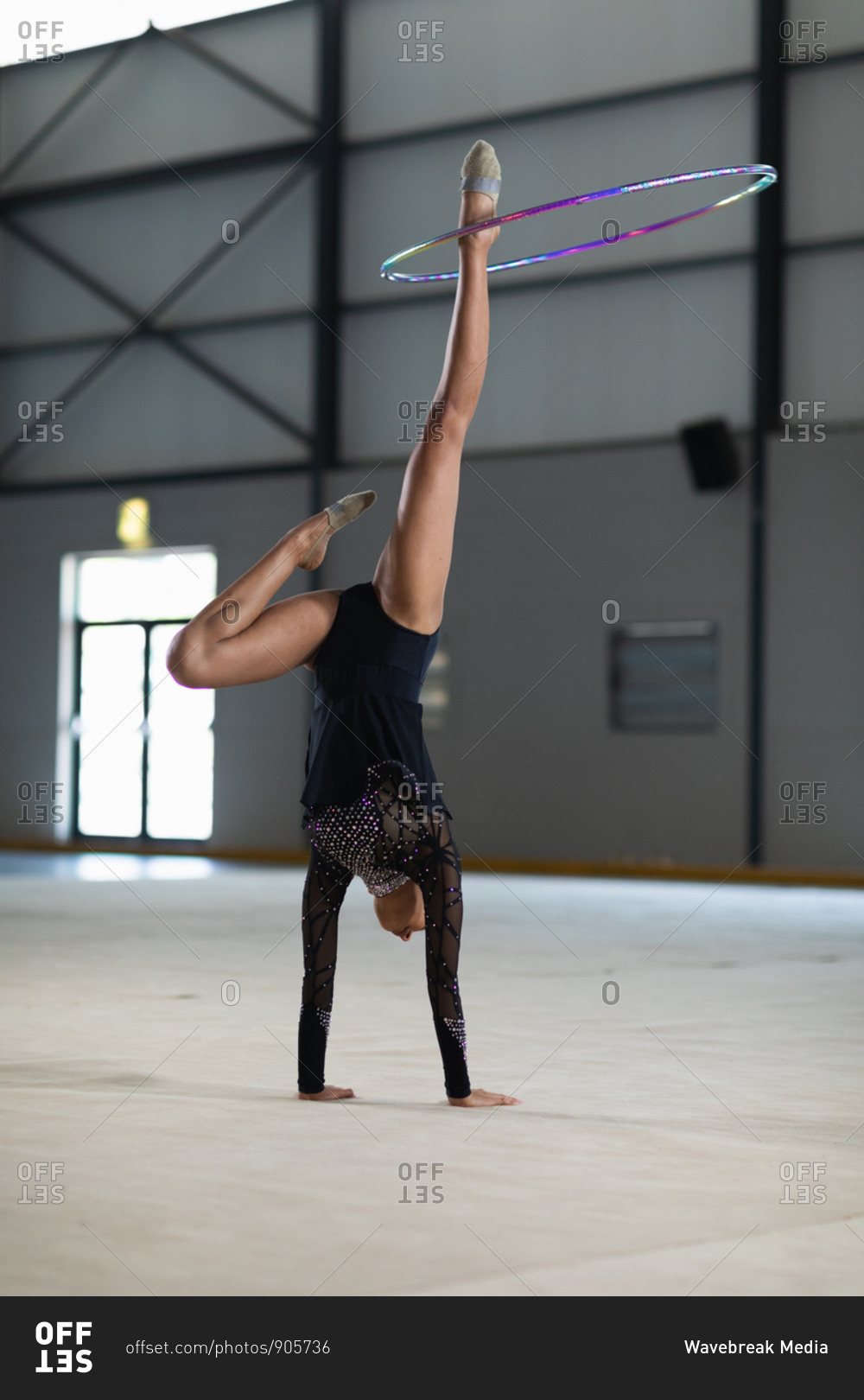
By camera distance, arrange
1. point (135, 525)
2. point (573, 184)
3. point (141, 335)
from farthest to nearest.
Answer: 1. point (135, 525)
2. point (141, 335)
3. point (573, 184)

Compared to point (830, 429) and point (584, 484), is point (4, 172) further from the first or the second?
point (830, 429)

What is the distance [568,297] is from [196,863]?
7332mm

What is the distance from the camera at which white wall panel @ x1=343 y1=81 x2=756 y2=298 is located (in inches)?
658

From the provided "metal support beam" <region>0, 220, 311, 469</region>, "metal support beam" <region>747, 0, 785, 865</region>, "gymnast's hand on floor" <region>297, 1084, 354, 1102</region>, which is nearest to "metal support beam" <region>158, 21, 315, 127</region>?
"metal support beam" <region>0, 220, 311, 469</region>

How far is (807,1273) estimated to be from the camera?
9.93ft

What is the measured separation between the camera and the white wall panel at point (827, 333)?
1620 cm

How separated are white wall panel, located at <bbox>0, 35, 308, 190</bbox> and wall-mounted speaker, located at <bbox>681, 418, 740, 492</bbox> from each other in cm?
645

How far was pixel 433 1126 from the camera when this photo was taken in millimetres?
Answer: 4355

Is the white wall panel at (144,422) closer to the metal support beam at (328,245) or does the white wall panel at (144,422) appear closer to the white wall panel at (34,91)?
the metal support beam at (328,245)

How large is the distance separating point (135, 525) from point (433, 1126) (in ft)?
56.2

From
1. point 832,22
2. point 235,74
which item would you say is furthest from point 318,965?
point 235,74
